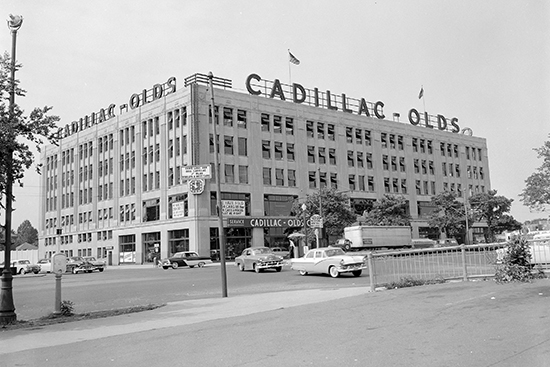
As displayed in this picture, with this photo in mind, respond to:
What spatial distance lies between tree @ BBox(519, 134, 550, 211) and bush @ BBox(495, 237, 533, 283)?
514 inches

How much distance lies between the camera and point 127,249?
64625 mm

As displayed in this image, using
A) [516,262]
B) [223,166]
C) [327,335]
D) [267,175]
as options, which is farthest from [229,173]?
[327,335]

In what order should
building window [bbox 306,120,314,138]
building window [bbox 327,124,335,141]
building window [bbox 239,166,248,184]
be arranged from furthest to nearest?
building window [bbox 327,124,335,141] < building window [bbox 306,120,314,138] < building window [bbox 239,166,248,184]

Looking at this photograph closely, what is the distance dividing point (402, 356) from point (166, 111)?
55.4m

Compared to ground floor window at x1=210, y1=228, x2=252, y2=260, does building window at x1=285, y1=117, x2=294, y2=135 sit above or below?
above

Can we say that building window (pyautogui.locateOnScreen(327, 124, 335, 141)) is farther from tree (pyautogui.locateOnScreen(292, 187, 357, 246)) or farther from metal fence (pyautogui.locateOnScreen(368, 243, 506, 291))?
metal fence (pyautogui.locateOnScreen(368, 243, 506, 291))

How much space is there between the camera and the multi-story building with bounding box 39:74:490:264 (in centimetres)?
5706

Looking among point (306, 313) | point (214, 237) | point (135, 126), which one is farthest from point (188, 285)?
point (135, 126)

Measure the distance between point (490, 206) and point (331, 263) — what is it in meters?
56.3

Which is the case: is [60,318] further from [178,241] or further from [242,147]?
[242,147]

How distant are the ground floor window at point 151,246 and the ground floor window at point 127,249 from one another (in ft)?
7.16

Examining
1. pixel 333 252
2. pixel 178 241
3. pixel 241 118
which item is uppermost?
pixel 241 118

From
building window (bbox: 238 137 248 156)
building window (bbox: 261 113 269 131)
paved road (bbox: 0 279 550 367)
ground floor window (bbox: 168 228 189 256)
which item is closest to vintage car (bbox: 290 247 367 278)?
paved road (bbox: 0 279 550 367)

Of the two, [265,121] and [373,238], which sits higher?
[265,121]
